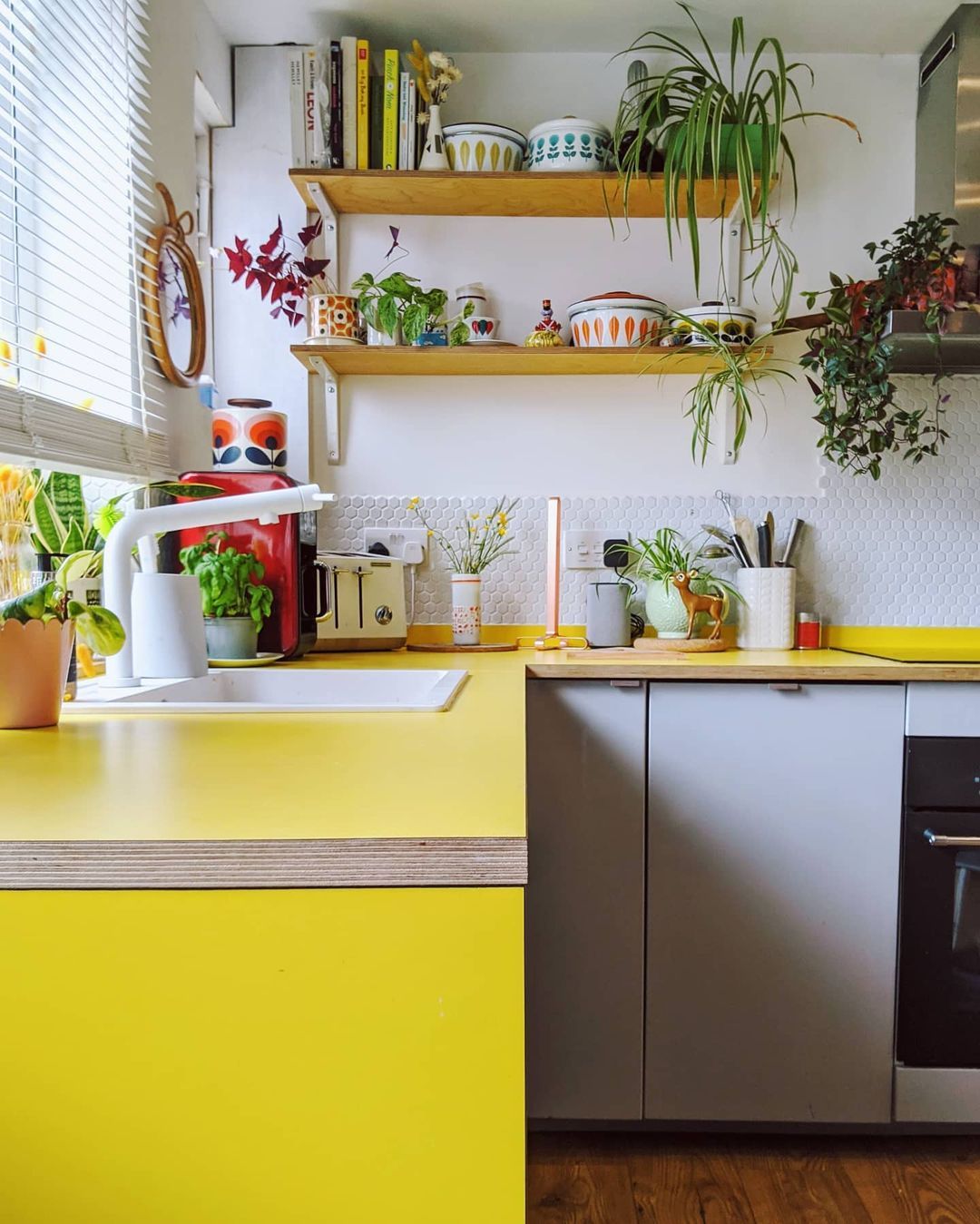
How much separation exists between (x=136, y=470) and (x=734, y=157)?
1475 mm

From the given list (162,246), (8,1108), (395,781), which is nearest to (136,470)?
(162,246)

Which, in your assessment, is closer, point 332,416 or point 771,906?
point 771,906

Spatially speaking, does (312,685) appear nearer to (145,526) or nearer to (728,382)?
(145,526)

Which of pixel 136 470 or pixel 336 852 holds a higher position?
pixel 136 470

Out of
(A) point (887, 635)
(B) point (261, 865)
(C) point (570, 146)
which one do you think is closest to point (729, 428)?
(A) point (887, 635)

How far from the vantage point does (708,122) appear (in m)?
2.03

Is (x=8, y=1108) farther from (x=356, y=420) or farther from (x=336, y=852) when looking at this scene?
(x=356, y=420)

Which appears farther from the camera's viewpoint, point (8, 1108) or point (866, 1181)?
point (866, 1181)

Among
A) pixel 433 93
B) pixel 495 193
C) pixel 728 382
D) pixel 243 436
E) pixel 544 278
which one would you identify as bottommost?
pixel 243 436

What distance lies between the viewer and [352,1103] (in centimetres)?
60

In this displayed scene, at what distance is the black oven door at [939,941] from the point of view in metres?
1.77

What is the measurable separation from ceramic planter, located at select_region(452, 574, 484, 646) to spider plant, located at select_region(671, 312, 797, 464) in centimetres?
65

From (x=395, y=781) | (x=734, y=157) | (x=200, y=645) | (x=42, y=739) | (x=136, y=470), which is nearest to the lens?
(x=395, y=781)

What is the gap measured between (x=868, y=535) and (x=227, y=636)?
1595 mm
